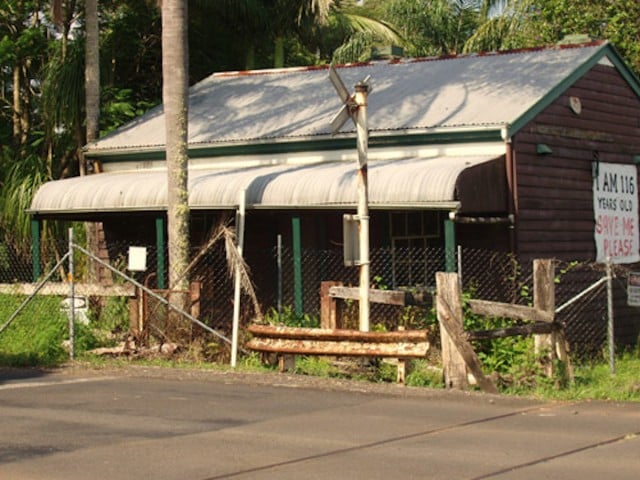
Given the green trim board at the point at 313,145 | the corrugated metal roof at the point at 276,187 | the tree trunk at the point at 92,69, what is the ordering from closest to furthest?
the corrugated metal roof at the point at 276,187
the green trim board at the point at 313,145
the tree trunk at the point at 92,69

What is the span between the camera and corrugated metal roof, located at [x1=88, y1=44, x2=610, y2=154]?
19.2 metres

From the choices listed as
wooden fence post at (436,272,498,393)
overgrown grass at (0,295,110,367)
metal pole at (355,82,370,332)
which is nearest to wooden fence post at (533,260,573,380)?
wooden fence post at (436,272,498,393)

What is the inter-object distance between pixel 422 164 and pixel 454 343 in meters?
5.47

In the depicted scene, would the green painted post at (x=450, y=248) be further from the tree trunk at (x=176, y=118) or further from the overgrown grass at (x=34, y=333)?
the overgrown grass at (x=34, y=333)

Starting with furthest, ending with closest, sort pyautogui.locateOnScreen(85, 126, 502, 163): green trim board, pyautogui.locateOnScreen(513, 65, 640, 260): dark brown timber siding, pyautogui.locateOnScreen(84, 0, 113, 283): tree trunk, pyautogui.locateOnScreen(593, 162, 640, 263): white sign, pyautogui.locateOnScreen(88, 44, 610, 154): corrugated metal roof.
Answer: pyautogui.locateOnScreen(84, 0, 113, 283): tree trunk → pyautogui.locateOnScreen(593, 162, 640, 263): white sign → pyautogui.locateOnScreen(88, 44, 610, 154): corrugated metal roof → pyautogui.locateOnScreen(85, 126, 502, 163): green trim board → pyautogui.locateOnScreen(513, 65, 640, 260): dark brown timber siding

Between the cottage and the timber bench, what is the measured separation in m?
2.97

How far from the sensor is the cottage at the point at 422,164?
17.9 m

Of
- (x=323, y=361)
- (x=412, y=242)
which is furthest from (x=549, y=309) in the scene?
(x=412, y=242)

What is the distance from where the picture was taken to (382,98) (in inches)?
820

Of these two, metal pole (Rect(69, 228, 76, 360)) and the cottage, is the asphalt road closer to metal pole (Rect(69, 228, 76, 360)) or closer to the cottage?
metal pole (Rect(69, 228, 76, 360))

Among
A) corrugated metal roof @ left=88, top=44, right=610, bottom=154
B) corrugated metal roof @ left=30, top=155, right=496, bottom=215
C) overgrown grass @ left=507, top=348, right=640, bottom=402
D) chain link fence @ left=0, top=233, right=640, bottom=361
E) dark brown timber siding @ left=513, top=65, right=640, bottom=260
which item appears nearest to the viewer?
overgrown grass @ left=507, top=348, right=640, bottom=402

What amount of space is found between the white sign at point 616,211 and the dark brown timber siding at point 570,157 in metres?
0.18

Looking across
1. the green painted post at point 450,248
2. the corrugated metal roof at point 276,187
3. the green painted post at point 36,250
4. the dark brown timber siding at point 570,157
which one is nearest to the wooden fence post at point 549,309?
the green painted post at point 450,248

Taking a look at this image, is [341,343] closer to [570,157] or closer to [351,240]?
[351,240]
